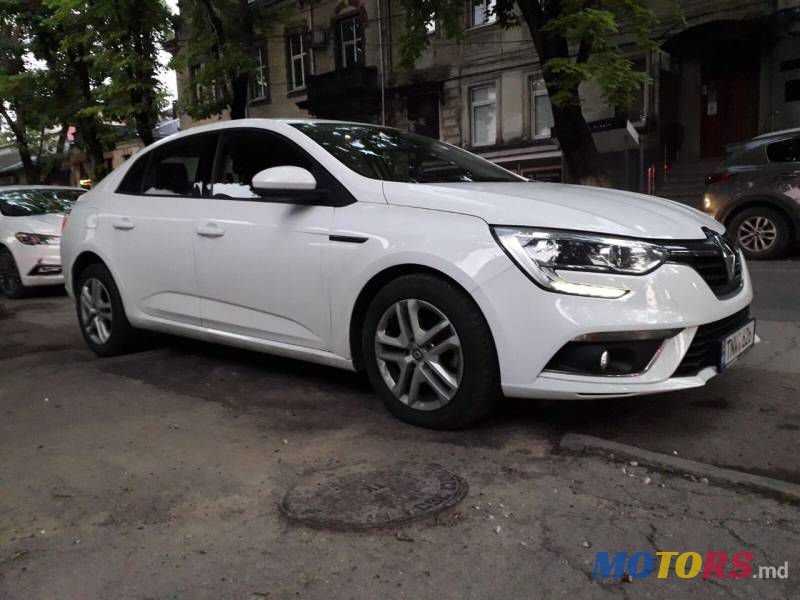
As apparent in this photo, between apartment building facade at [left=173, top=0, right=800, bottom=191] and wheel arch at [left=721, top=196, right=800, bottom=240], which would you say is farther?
apartment building facade at [left=173, top=0, right=800, bottom=191]

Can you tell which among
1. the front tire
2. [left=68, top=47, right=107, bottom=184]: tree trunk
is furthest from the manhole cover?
[left=68, top=47, right=107, bottom=184]: tree trunk

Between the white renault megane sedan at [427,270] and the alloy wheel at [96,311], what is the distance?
556 millimetres

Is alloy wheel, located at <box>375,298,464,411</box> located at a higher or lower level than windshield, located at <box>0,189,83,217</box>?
lower

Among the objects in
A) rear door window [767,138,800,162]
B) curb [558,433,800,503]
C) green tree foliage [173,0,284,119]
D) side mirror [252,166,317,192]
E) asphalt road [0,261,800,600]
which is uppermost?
green tree foliage [173,0,284,119]

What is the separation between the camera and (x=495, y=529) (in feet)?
8.22

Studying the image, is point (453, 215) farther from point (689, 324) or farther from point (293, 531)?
point (293, 531)

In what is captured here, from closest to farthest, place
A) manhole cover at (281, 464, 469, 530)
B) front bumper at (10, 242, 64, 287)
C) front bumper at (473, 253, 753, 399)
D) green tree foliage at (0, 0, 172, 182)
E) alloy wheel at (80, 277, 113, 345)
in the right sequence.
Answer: manhole cover at (281, 464, 469, 530) → front bumper at (473, 253, 753, 399) → alloy wheel at (80, 277, 113, 345) → front bumper at (10, 242, 64, 287) → green tree foliage at (0, 0, 172, 182)

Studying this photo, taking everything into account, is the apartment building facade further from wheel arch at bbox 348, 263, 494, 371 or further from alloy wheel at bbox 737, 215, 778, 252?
wheel arch at bbox 348, 263, 494, 371

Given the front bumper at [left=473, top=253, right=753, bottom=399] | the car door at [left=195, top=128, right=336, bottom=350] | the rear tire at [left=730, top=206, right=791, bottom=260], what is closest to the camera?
the front bumper at [left=473, top=253, right=753, bottom=399]

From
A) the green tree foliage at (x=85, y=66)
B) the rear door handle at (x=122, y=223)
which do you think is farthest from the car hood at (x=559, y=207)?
the green tree foliage at (x=85, y=66)

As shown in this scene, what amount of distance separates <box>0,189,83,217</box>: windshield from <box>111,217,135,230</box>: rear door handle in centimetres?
542

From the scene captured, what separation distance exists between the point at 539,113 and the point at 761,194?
10834 mm

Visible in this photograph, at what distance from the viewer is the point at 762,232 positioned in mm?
9672

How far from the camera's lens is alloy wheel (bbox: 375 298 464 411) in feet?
10.9
